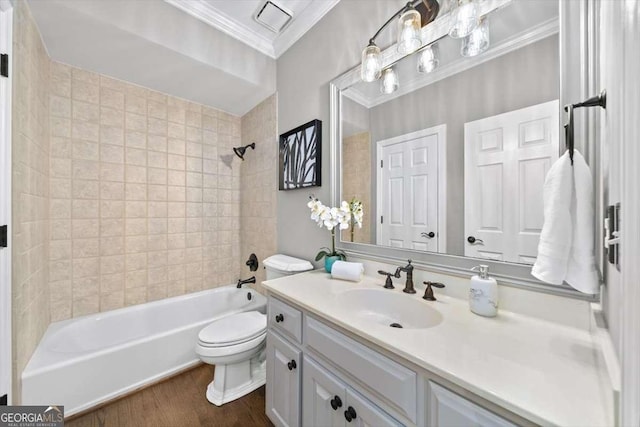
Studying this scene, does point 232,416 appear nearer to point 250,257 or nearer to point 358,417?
point 358,417

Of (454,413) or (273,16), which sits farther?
(273,16)

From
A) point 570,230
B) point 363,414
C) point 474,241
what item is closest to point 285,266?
point 363,414

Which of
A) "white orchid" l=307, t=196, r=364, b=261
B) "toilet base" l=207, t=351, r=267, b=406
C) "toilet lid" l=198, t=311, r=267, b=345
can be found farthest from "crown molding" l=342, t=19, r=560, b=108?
"toilet base" l=207, t=351, r=267, b=406

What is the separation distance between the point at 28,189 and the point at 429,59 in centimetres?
223

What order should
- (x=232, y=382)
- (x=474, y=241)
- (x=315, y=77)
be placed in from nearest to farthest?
(x=474, y=241), (x=232, y=382), (x=315, y=77)

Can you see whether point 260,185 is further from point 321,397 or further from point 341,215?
point 321,397

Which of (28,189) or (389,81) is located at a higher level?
(389,81)

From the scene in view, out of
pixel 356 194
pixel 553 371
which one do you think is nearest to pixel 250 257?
pixel 356 194

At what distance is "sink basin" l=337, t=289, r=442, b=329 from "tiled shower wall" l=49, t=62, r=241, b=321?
1.90 meters

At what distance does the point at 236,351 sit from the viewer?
60.3 inches

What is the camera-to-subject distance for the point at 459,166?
1047 mm

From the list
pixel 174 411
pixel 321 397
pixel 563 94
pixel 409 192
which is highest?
pixel 563 94

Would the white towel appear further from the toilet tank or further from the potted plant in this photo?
the toilet tank

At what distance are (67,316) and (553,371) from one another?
2.81 metres
